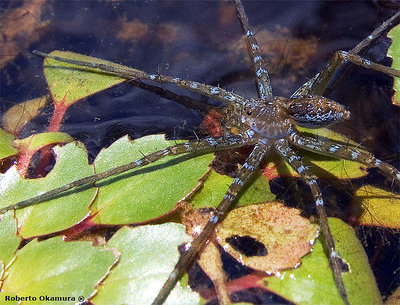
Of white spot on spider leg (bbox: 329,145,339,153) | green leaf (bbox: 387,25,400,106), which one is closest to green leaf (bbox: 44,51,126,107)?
white spot on spider leg (bbox: 329,145,339,153)

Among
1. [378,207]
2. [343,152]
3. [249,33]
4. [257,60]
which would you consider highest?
[249,33]

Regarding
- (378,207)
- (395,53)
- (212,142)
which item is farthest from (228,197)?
(395,53)

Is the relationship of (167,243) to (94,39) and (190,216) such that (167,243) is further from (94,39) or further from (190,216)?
(94,39)

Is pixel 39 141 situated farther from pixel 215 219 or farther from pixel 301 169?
pixel 301 169

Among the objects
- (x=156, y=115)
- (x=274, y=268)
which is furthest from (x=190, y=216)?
(x=156, y=115)

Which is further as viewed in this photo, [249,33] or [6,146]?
[249,33]

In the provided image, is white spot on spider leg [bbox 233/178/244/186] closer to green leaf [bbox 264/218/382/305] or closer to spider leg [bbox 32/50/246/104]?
green leaf [bbox 264/218/382/305]

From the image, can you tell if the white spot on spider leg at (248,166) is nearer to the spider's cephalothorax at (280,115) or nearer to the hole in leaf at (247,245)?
the spider's cephalothorax at (280,115)
